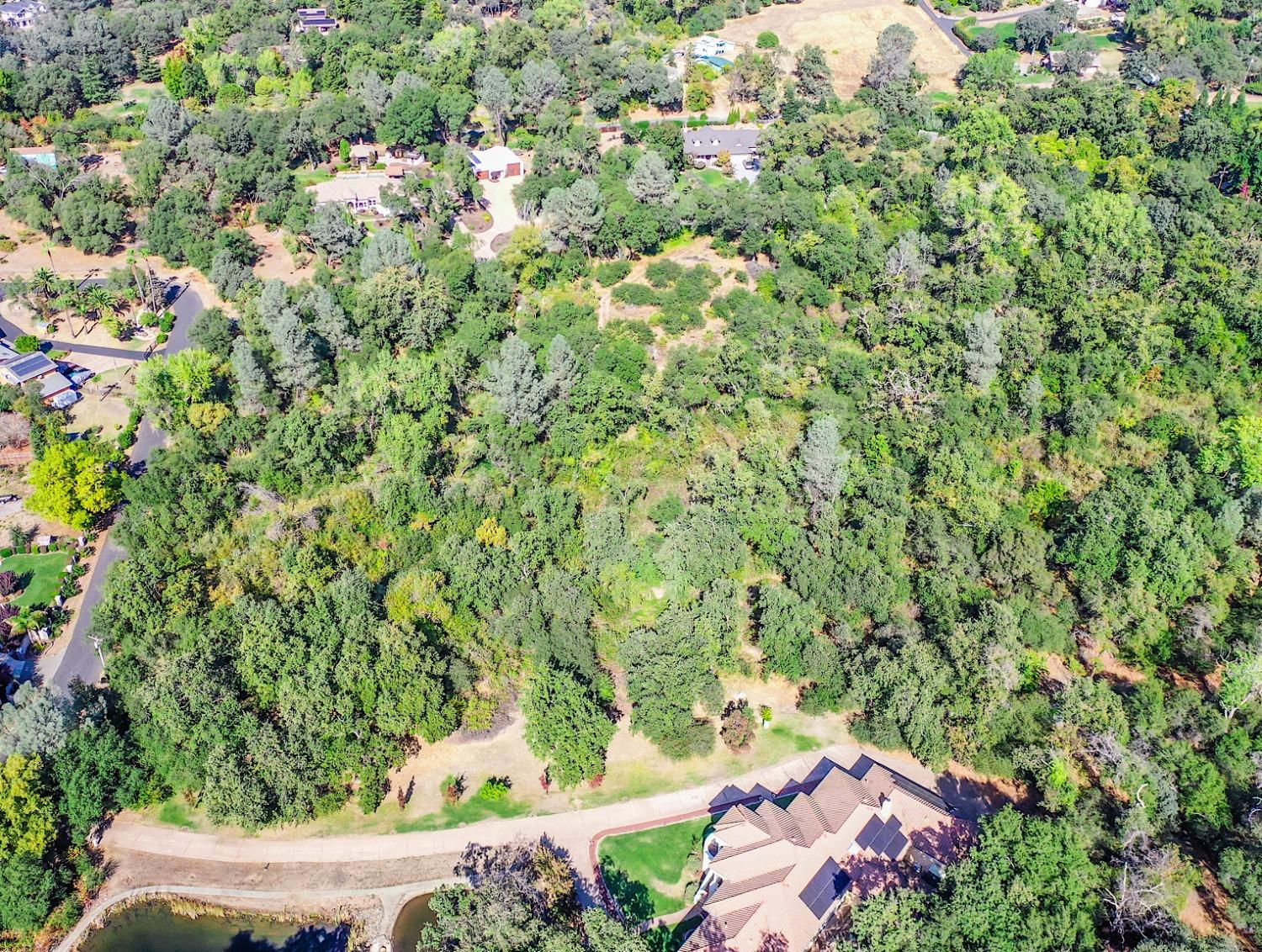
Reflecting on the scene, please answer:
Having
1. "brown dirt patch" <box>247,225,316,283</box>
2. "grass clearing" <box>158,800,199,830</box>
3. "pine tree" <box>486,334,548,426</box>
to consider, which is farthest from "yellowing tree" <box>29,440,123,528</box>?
"brown dirt patch" <box>247,225,316,283</box>

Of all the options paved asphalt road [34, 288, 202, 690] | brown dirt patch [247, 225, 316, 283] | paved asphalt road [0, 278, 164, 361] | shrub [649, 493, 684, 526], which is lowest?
paved asphalt road [34, 288, 202, 690]

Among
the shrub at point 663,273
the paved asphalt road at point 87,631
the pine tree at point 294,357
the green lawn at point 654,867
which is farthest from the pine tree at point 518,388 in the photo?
the green lawn at point 654,867

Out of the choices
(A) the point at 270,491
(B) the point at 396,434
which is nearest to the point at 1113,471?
(B) the point at 396,434

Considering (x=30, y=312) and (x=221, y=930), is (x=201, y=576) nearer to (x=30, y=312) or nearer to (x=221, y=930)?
(x=221, y=930)

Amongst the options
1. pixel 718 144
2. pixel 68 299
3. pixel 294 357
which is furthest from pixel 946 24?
pixel 68 299

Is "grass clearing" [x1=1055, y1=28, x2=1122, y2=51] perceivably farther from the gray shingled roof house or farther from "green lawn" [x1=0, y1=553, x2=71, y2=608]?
"green lawn" [x1=0, y1=553, x2=71, y2=608]

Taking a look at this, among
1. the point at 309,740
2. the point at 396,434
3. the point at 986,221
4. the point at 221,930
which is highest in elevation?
the point at 986,221
